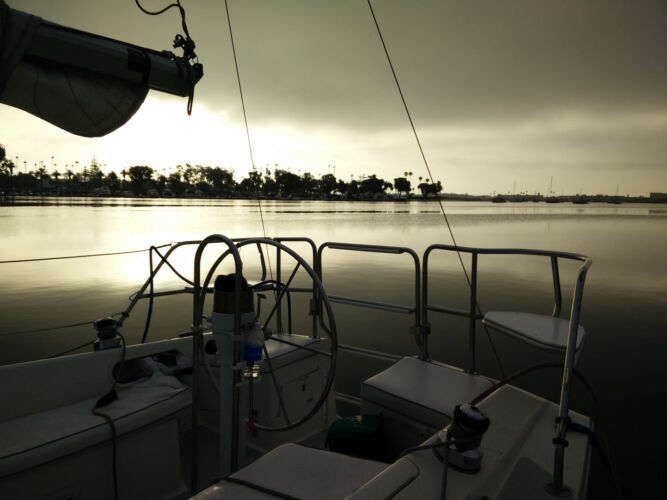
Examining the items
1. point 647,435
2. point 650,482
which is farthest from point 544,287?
point 650,482

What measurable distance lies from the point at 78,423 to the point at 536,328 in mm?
2761

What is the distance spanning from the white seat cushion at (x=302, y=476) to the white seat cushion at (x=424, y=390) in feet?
2.56

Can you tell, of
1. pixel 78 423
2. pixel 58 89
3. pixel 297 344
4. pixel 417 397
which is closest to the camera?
pixel 297 344

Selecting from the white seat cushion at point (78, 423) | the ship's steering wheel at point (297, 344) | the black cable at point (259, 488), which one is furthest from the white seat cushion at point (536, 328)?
the white seat cushion at point (78, 423)

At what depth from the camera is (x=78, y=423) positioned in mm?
2324

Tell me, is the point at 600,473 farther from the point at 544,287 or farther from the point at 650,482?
the point at 544,287

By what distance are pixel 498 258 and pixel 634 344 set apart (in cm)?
1039

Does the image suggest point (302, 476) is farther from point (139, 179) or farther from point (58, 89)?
point (139, 179)

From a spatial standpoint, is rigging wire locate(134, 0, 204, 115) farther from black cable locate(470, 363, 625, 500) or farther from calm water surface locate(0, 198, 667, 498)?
calm water surface locate(0, 198, 667, 498)

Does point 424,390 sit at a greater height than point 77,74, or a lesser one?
lesser

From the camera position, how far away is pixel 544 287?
500 inches

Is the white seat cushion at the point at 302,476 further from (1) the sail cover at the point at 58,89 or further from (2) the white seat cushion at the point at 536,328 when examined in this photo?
(1) the sail cover at the point at 58,89

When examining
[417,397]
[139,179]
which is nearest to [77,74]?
[417,397]

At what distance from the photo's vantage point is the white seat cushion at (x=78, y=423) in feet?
6.68
